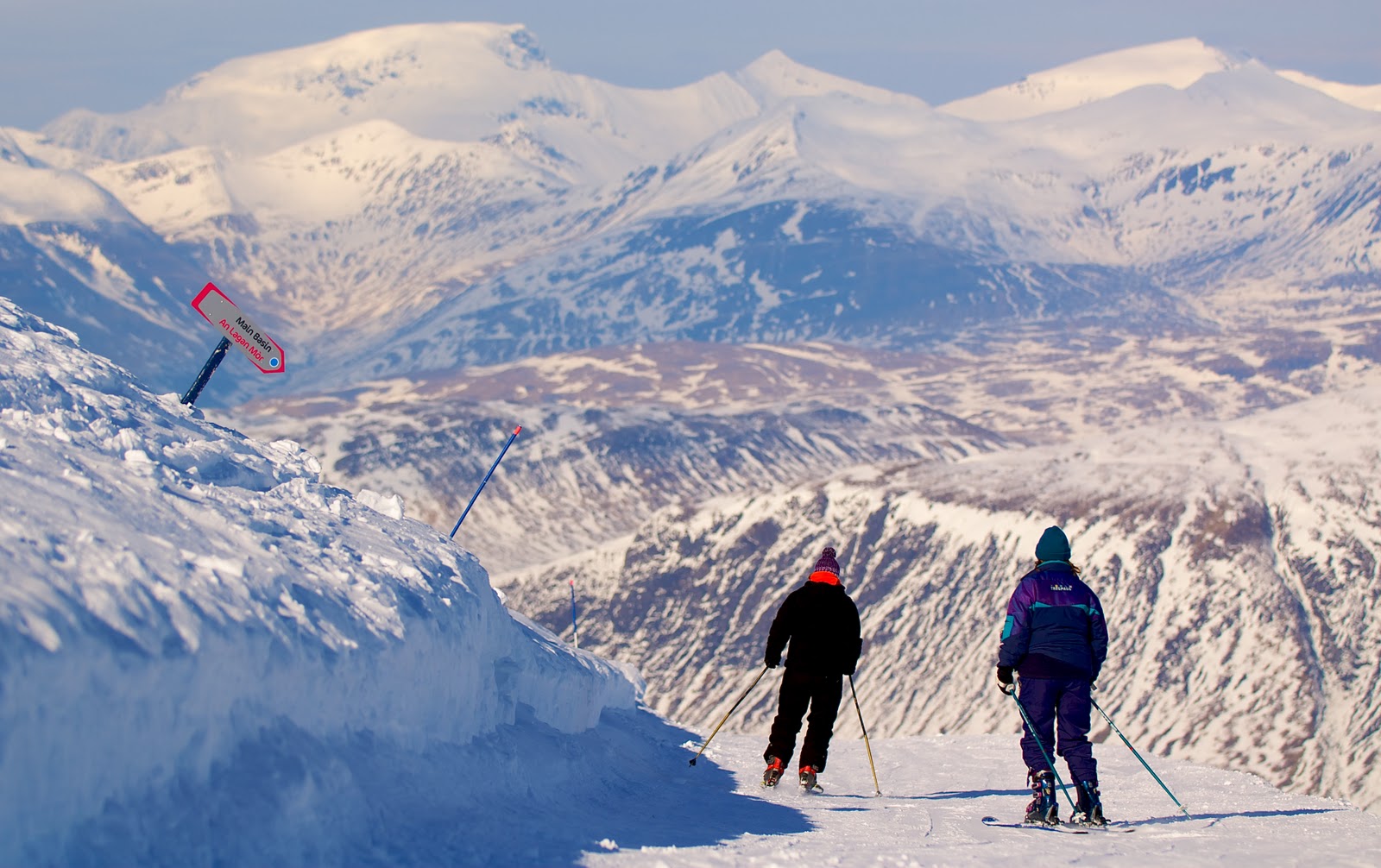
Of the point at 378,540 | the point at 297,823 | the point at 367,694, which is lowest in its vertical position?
the point at 297,823

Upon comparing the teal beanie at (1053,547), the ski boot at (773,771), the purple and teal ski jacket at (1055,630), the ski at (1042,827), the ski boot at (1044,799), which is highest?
the teal beanie at (1053,547)

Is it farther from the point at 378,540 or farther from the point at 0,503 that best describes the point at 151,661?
the point at 378,540

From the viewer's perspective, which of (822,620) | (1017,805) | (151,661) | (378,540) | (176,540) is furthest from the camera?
(1017,805)

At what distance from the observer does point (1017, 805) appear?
2480 cm

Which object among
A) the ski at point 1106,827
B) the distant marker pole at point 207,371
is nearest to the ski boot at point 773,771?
the ski at point 1106,827

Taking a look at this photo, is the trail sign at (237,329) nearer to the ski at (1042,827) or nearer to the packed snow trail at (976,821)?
the packed snow trail at (976,821)

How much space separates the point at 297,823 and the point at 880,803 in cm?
1121

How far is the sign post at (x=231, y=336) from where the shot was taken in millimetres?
26594

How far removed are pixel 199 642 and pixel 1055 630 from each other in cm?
1079

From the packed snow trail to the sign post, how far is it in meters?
8.88

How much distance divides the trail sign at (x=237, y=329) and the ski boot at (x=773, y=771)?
9.33 metres

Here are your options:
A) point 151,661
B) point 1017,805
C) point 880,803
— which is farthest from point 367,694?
point 1017,805

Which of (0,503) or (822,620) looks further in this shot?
(822,620)

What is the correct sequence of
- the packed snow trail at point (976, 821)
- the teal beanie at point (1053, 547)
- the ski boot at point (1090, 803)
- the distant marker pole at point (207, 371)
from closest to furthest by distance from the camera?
the packed snow trail at point (976, 821) < the ski boot at point (1090, 803) < the teal beanie at point (1053, 547) < the distant marker pole at point (207, 371)
